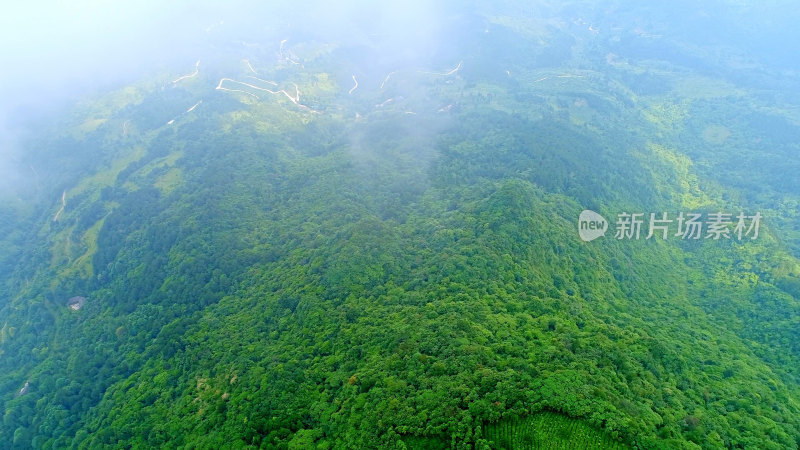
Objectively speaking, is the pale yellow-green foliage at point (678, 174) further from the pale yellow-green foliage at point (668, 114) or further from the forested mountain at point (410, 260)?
the pale yellow-green foliage at point (668, 114)

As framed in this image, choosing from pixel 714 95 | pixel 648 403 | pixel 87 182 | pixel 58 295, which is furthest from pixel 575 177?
pixel 87 182

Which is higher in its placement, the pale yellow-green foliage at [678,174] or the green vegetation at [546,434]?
the pale yellow-green foliage at [678,174]

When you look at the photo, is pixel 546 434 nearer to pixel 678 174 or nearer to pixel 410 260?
pixel 410 260

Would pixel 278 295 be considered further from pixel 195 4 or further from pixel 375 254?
pixel 195 4

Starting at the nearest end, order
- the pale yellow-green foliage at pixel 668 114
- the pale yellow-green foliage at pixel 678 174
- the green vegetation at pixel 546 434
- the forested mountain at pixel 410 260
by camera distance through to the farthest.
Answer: the green vegetation at pixel 546 434, the forested mountain at pixel 410 260, the pale yellow-green foliage at pixel 678 174, the pale yellow-green foliage at pixel 668 114

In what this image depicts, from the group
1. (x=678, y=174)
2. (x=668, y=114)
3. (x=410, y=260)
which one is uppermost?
(x=668, y=114)

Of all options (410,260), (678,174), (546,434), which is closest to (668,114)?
(678,174)

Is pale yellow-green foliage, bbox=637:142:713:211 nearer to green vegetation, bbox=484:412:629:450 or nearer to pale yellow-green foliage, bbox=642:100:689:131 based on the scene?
pale yellow-green foliage, bbox=642:100:689:131

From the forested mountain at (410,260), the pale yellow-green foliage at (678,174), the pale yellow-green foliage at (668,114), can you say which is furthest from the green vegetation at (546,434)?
the pale yellow-green foliage at (668,114)
